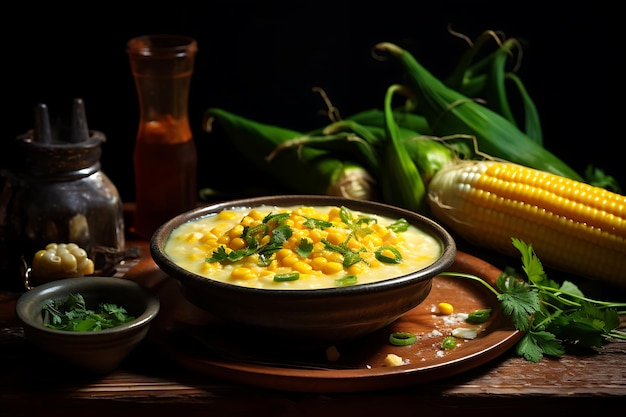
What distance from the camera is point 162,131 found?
3.01 m

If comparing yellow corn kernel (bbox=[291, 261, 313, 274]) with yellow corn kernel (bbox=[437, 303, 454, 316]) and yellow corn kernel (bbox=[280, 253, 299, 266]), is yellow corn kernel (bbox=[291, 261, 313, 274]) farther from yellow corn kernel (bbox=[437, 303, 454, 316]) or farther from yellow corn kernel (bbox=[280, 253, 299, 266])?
yellow corn kernel (bbox=[437, 303, 454, 316])

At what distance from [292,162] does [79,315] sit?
1.47 m

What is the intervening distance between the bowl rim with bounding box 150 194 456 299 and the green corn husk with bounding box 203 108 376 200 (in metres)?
0.54

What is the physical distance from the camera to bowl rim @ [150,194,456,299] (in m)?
1.95

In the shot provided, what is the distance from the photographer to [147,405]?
1.93 metres

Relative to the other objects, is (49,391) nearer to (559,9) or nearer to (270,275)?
(270,275)

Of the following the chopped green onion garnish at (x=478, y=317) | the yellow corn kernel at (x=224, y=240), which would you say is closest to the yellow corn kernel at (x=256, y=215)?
the yellow corn kernel at (x=224, y=240)

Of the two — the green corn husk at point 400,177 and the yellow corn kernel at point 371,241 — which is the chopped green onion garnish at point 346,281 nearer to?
the yellow corn kernel at point 371,241

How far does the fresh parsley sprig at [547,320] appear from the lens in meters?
2.17

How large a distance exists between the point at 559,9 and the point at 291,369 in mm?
2149

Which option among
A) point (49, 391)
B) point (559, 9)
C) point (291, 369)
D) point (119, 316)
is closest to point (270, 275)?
point (291, 369)

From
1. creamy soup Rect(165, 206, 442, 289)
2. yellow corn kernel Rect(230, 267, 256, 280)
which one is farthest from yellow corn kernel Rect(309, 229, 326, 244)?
yellow corn kernel Rect(230, 267, 256, 280)

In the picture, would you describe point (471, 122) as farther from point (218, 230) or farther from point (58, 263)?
point (58, 263)

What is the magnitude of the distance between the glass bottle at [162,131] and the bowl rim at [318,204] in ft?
1.59
